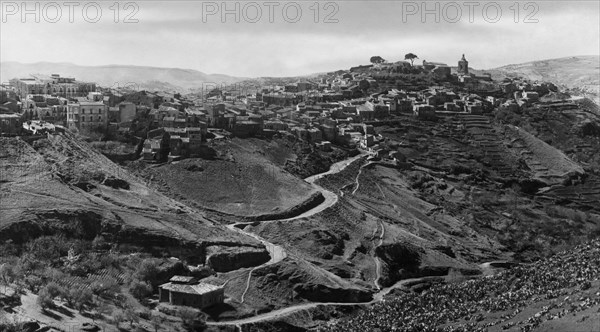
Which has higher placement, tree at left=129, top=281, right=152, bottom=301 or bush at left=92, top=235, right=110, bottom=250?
bush at left=92, top=235, right=110, bottom=250

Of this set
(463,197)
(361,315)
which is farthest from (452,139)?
(361,315)

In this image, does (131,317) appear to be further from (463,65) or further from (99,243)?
(463,65)

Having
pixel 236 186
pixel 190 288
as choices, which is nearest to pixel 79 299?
pixel 190 288

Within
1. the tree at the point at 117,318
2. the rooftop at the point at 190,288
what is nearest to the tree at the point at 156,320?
the tree at the point at 117,318

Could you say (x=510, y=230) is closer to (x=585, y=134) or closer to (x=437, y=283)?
(x=437, y=283)

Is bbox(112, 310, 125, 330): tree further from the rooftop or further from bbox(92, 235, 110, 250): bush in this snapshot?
bbox(92, 235, 110, 250): bush

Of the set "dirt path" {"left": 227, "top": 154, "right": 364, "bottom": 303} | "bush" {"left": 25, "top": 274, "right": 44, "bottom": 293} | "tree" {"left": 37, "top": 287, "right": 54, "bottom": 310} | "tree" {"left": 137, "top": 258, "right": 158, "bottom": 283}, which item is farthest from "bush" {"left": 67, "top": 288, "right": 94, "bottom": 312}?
"dirt path" {"left": 227, "top": 154, "right": 364, "bottom": 303}
